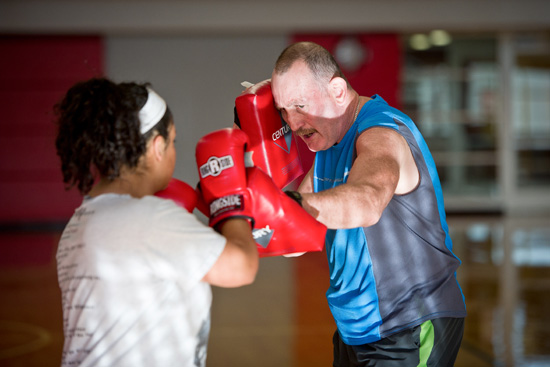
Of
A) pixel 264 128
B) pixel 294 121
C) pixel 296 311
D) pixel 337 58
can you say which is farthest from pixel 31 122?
pixel 294 121

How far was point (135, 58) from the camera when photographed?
7691mm

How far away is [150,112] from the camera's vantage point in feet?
3.13

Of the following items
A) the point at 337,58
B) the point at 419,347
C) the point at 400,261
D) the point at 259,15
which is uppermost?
the point at 259,15

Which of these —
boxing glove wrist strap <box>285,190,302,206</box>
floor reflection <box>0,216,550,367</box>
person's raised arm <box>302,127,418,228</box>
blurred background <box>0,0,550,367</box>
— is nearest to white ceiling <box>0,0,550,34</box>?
blurred background <box>0,0,550,367</box>

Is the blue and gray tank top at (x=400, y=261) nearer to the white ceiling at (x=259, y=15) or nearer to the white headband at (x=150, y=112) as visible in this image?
the white headband at (x=150, y=112)

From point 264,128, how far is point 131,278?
0.68 meters

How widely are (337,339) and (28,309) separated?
9.04ft

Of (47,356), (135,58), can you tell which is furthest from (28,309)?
(135,58)

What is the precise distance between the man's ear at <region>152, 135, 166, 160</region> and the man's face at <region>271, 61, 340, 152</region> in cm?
43

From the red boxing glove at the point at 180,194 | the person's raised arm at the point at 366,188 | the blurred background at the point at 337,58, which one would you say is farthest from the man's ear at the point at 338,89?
the blurred background at the point at 337,58

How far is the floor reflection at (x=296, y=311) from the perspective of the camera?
8.77 feet

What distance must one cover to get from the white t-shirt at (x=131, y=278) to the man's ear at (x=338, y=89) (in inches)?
22.4

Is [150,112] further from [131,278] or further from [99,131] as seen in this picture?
[131,278]

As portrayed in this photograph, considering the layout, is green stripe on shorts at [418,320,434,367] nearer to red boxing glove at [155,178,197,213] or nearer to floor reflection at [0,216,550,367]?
red boxing glove at [155,178,197,213]
